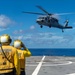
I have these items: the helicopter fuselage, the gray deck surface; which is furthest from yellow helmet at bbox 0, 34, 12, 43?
the helicopter fuselage

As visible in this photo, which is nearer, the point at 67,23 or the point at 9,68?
the point at 9,68

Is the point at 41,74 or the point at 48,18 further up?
the point at 48,18

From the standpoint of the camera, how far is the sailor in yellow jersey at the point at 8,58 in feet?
23.4

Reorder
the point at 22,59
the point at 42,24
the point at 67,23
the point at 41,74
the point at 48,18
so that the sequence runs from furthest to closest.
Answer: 1. the point at 67,23
2. the point at 48,18
3. the point at 42,24
4. the point at 41,74
5. the point at 22,59

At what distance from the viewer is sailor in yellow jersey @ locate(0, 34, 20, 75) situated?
7133mm

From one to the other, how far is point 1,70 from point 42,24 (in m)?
48.0

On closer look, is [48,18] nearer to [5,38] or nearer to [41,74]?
[41,74]

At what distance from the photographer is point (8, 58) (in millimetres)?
7246

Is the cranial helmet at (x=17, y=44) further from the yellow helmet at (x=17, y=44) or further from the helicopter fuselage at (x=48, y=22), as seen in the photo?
the helicopter fuselage at (x=48, y=22)

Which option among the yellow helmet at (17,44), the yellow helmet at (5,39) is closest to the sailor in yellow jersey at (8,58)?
the yellow helmet at (5,39)

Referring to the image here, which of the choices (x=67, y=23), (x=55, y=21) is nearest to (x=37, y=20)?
(x=55, y=21)

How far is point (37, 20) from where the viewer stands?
184ft

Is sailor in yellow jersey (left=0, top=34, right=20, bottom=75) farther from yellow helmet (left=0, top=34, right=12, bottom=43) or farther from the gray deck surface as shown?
the gray deck surface

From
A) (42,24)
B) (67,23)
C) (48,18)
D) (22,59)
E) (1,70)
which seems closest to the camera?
(1,70)
